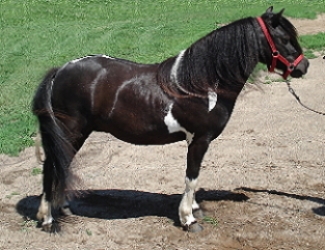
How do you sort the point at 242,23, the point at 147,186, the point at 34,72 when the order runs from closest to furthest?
the point at 242,23
the point at 147,186
the point at 34,72

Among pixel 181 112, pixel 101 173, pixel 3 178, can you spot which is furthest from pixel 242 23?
pixel 3 178

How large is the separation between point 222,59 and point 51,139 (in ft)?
4.42

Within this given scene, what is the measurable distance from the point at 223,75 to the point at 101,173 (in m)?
1.75

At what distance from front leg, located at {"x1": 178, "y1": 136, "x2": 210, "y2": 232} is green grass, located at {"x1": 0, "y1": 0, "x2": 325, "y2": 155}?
236cm

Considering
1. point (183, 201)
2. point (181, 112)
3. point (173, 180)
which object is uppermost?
point (181, 112)

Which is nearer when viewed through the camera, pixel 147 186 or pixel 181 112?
pixel 181 112

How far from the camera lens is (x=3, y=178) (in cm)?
475

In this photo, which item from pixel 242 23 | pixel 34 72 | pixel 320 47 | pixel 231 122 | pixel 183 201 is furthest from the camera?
pixel 320 47

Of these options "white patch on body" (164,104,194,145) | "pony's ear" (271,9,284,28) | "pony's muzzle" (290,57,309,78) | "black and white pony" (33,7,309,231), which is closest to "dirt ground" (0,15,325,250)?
"black and white pony" (33,7,309,231)

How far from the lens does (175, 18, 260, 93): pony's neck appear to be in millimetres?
3627

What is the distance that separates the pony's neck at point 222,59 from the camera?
3.63 metres

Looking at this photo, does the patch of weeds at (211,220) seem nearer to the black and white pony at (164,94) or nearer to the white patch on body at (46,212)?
the black and white pony at (164,94)

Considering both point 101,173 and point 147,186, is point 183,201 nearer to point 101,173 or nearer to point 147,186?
point 147,186

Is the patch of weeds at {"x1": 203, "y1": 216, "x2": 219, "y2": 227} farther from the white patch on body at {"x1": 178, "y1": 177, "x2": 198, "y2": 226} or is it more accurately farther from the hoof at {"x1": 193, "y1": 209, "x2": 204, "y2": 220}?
the white patch on body at {"x1": 178, "y1": 177, "x2": 198, "y2": 226}
